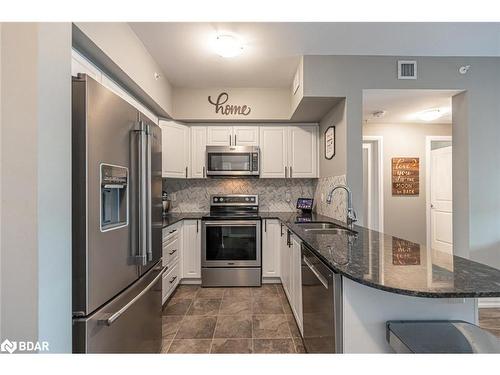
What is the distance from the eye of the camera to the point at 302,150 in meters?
3.60

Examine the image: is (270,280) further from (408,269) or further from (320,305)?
(408,269)

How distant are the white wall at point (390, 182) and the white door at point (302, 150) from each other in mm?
1205

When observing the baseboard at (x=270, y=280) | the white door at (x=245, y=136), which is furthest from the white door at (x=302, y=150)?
the baseboard at (x=270, y=280)

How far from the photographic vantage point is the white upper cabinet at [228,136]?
358 centimetres

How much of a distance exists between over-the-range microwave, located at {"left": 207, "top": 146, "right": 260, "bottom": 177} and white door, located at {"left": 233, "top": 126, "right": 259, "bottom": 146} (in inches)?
4.6

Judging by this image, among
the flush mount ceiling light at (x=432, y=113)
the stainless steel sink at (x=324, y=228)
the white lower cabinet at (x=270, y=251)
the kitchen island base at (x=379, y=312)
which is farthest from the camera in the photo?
the white lower cabinet at (x=270, y=251)

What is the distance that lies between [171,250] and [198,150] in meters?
1.42

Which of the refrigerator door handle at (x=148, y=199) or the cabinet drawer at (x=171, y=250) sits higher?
the refrigerator door handle at (x=148, y=199)

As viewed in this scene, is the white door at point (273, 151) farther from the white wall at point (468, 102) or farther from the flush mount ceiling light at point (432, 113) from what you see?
the flush mount ceiling light at point (432, 113)

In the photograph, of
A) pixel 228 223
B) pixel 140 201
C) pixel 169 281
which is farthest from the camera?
pixel 228 223

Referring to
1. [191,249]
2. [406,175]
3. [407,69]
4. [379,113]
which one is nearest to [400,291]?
[407,69]
